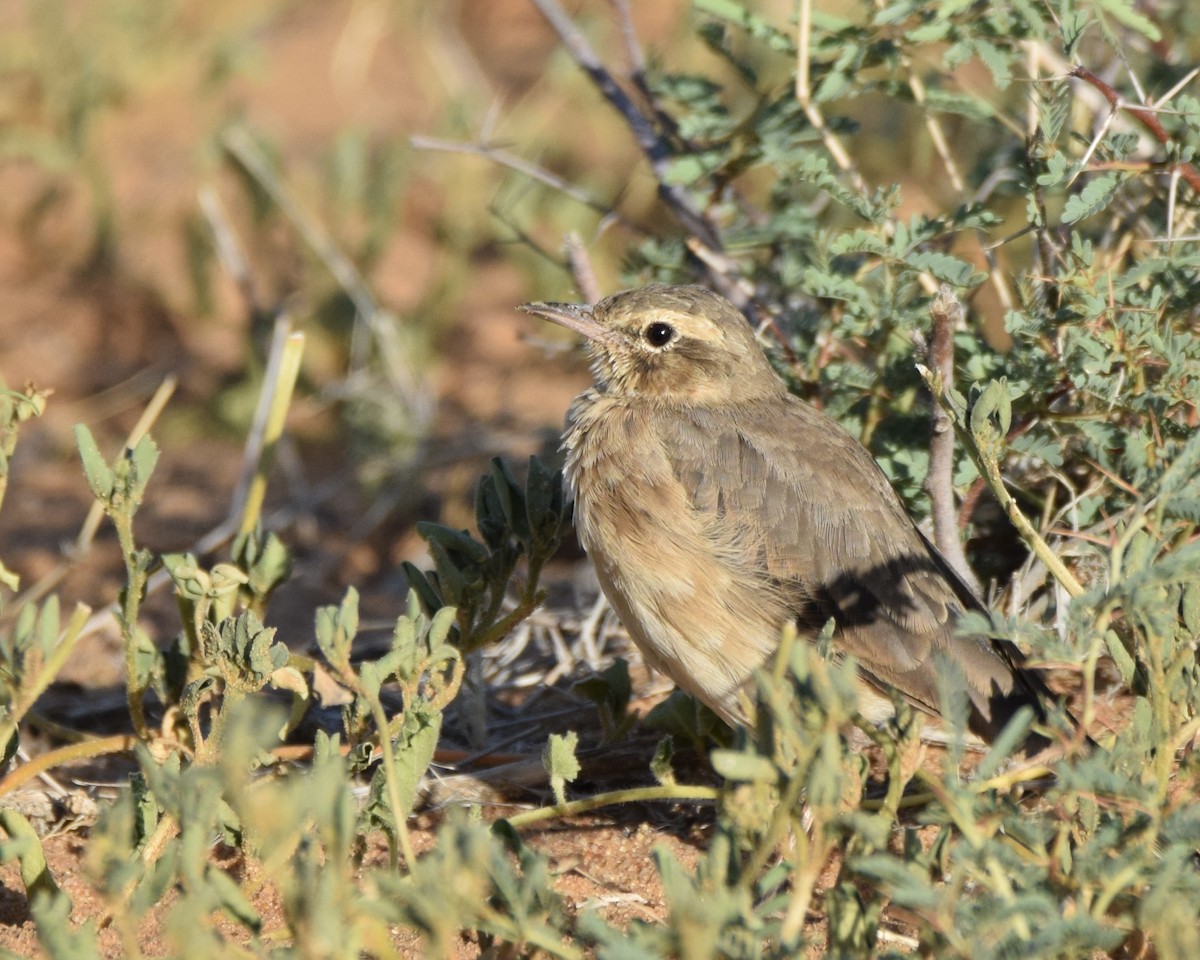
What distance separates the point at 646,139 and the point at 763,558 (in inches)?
62.7

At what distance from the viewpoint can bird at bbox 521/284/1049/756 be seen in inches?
151

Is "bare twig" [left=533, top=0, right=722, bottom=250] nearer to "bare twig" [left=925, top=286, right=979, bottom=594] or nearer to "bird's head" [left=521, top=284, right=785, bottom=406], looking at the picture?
"bird's head" [left=521, top=284, right=785, bottom=406]

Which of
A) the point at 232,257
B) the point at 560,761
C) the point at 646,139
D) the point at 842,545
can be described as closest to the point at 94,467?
the point at 560,761

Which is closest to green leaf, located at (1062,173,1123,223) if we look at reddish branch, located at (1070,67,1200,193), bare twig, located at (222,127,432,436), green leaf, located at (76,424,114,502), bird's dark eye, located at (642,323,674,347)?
reddish branch, located at (1070,67,1200,193)

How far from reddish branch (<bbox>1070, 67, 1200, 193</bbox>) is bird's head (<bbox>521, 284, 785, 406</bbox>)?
1.22m

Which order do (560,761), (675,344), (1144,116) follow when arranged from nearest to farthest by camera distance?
(560,761) → (1144,116) → (675,344)

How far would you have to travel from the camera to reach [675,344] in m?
4.50

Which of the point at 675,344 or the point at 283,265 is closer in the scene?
the point at 675,344

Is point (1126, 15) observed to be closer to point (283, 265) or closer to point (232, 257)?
point (232, 257)

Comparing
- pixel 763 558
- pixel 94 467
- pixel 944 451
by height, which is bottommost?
pixel 763 558

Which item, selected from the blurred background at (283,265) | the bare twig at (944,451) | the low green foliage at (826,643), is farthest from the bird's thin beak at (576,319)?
the blurred background at (283,265)

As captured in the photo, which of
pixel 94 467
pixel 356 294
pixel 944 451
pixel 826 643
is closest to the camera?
pixel 826 643

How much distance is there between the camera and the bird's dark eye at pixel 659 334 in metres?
4.51

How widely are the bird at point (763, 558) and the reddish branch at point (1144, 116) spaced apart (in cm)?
111
